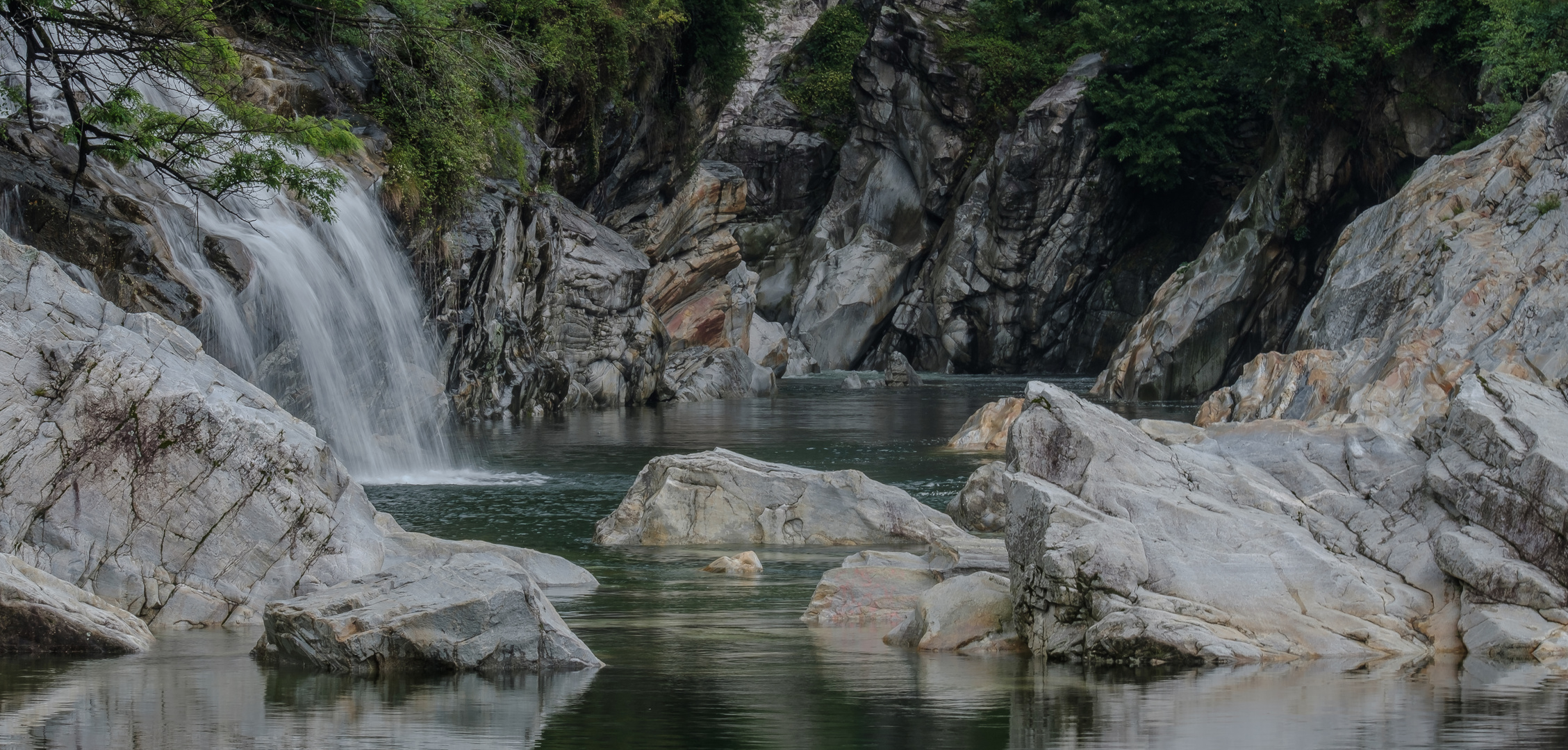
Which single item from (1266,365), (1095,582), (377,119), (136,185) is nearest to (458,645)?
(1095,582)

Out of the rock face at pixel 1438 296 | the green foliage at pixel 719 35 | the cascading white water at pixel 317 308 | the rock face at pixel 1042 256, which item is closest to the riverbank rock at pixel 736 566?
the cascading white water at pixel 317 308

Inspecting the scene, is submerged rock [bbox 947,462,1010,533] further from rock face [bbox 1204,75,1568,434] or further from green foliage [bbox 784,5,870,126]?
green foliage [bbox 784,5,870,126]

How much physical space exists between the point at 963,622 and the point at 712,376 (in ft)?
122

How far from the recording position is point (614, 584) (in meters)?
12.4

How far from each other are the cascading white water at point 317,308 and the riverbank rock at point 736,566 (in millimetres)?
7891

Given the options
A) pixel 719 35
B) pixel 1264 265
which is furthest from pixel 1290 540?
pixel 719 35

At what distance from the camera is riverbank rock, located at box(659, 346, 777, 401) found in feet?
147

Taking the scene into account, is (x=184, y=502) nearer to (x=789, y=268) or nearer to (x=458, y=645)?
(x=458, y=645)

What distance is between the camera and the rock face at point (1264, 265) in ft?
138

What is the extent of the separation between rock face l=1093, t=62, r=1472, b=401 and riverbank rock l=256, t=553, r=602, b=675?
3519 centimetres

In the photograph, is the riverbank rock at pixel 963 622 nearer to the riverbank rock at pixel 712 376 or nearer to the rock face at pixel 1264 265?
the rock face at pixel 1264 265

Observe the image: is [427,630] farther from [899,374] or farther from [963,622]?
[899,374]

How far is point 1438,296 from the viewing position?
84.4 feet

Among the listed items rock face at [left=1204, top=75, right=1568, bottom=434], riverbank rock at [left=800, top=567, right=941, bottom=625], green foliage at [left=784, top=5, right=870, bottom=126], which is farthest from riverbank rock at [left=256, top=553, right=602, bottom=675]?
green foliage at [left=784, top=5, right=870, bottom=126]
